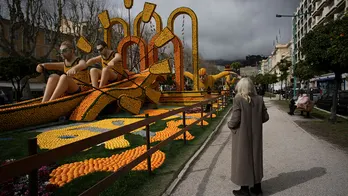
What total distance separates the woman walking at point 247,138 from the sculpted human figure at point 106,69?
766 centimetres

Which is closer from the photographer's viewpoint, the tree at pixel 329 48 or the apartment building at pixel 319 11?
the tree at pixel 329 48

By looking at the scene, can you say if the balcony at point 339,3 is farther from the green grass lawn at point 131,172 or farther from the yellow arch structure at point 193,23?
→ the green grass lawn at point 131,172

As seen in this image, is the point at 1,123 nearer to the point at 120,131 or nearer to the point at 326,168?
the point at 120,131

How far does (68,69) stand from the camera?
917 centimetres

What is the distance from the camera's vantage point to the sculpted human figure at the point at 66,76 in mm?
8352

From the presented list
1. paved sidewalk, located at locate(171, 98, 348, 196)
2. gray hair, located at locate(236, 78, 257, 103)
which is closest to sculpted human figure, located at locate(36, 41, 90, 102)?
paved sidewalk, located at locate(171, 98, 348, 196)

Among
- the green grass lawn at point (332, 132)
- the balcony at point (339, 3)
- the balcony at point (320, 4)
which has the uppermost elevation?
the balcony at point (320, 4)

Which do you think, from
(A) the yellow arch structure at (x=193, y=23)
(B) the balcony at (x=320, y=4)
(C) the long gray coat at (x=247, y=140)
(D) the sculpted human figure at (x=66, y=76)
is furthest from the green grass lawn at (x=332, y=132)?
(B) the balcony at (x=320, y=4)

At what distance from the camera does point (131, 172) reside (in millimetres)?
3957

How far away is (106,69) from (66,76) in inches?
76.3

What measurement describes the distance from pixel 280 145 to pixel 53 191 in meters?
4.87

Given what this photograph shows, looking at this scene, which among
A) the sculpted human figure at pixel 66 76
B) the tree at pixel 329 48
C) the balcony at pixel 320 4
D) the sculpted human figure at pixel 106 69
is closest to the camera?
the tree at pixel 329 48

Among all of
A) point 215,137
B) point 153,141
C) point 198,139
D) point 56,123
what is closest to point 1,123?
point 56,123

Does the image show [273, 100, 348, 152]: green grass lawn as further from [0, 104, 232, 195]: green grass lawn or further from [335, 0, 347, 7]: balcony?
[335, 0, 347, 7]: balcony
